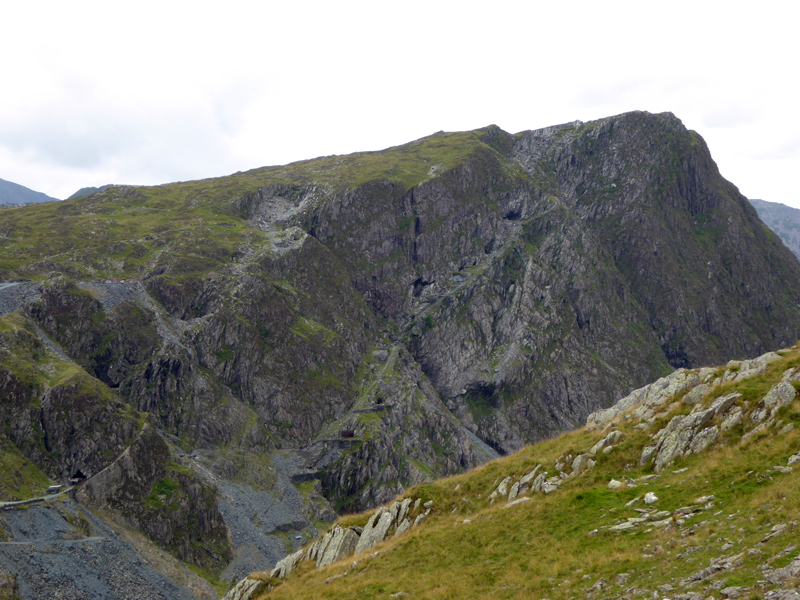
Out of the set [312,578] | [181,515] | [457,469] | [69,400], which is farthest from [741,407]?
[457,469]

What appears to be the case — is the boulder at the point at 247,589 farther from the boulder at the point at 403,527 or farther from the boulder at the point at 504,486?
the boulder at the point at 504,486

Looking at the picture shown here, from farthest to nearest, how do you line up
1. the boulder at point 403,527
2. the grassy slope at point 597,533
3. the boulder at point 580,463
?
the boulder at point 403,527, the boulder at point 580,463, the grassy slope at point 597,533

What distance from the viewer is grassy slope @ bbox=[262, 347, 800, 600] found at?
60.8 feet

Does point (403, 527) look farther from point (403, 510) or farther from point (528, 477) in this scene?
point (528, 477)

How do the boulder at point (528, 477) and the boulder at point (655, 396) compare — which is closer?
the boulder at point (528, 477)

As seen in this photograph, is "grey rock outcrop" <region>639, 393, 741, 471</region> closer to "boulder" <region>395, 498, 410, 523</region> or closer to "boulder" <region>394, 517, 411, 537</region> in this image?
"boulder" <region>394, 517, 411, 537</region>

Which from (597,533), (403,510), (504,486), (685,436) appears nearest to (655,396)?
(685,436)

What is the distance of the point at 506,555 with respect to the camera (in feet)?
85.0

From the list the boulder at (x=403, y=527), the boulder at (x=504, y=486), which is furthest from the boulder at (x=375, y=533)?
the boulder at (x=504, y=486)

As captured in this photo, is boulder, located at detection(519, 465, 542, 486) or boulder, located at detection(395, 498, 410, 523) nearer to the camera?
boulder, located at detection(519, 465, 542, 486)

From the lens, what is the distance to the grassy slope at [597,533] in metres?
18.5

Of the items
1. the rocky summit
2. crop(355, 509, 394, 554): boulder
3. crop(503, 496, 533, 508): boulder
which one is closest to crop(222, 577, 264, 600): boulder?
the rocky summit

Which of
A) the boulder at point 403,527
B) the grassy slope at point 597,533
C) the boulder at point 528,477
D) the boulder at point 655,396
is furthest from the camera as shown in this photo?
the boulder at point 403,527

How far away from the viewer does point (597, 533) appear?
2397 cm
